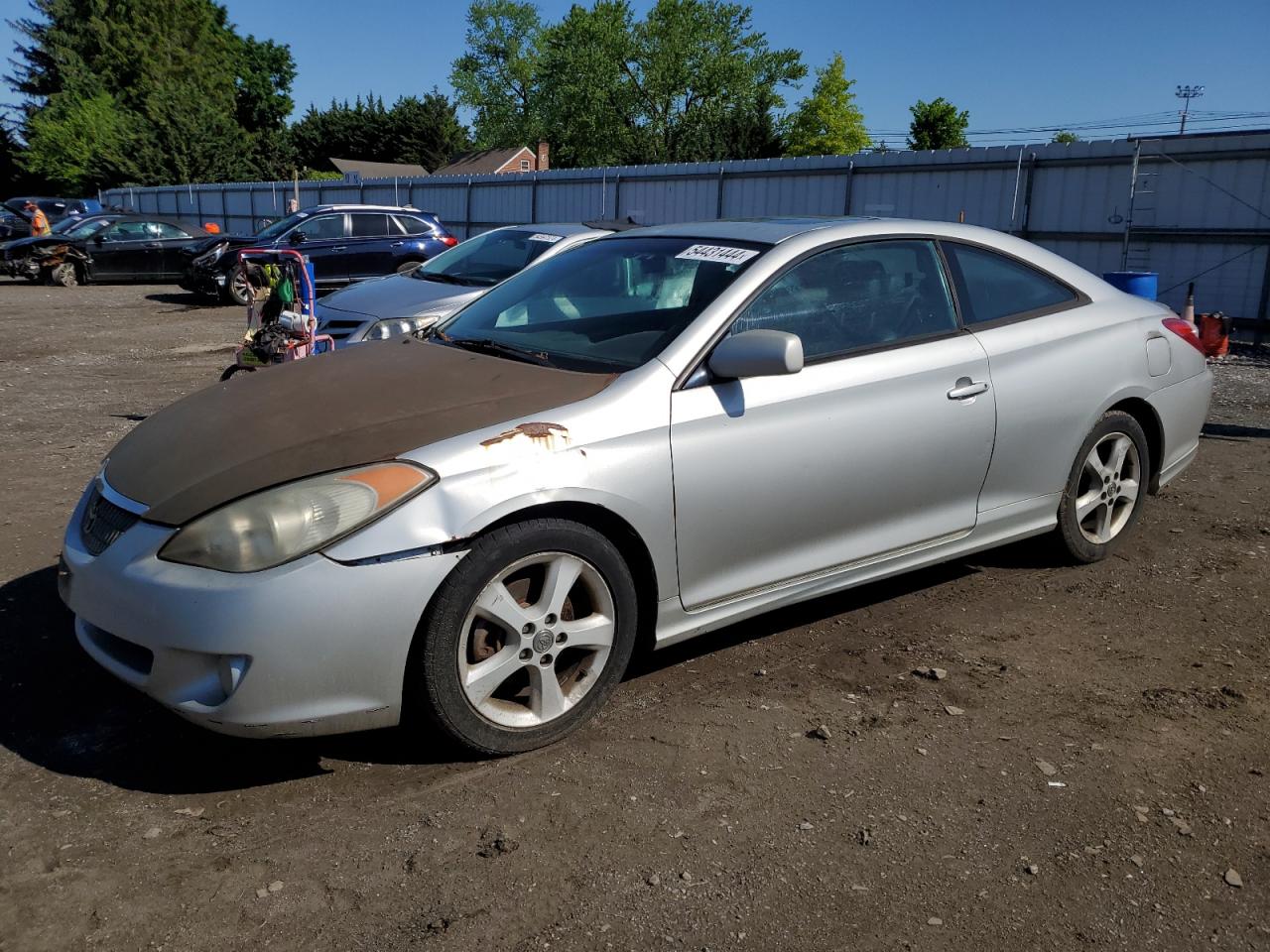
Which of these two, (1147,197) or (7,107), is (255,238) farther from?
(7,107)

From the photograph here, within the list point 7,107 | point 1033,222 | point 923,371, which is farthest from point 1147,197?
point 7,107

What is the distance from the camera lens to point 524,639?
3174 mm

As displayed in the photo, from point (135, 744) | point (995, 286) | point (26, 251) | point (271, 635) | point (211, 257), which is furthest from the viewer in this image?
point (26, 251)

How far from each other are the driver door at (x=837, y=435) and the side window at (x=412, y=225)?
15505 mm

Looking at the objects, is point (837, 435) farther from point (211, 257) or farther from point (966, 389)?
point (211, 257)

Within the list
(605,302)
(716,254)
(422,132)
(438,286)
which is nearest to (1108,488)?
(716,254)

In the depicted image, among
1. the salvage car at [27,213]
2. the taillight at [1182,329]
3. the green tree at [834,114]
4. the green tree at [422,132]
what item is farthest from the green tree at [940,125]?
the taillight at [1182,329]

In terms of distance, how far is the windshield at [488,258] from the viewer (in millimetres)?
9961

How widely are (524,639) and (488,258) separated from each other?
24.9 feet

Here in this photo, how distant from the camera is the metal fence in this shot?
14.1 m

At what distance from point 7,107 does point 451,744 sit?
87578 mm

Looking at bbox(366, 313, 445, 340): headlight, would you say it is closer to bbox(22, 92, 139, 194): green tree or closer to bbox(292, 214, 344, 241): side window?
bbox(292, 214, 344, 241): side window

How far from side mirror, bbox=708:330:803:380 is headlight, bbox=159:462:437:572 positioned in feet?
3.51

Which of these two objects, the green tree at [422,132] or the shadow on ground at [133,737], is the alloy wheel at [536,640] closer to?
the shadow on ground at [133,737]
